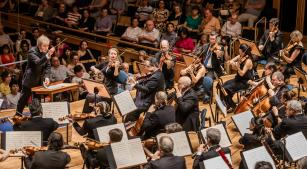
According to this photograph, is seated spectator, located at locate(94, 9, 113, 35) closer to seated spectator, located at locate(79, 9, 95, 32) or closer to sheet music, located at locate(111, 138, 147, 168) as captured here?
seated spectator, located at locate(79, 9, 95, 32)

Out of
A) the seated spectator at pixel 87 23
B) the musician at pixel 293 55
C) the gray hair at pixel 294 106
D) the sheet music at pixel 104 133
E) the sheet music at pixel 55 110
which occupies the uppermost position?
the seated spectator at pixel 87 23

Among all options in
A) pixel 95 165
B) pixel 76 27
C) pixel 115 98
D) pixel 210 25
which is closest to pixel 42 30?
pixel 76 27

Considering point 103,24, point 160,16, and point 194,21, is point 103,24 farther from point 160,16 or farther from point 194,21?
point 194,21

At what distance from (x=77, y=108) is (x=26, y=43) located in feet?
12.6

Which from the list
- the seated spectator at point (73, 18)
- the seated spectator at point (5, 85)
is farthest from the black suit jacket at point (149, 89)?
the seated spectator at point (73, 18)

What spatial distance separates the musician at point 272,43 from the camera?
38.3 feet

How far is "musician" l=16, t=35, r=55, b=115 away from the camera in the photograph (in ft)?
30.6

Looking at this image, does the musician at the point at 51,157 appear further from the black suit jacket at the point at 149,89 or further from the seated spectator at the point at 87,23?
the seated spectator at the point at 87,23

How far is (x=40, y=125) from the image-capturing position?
798 cm

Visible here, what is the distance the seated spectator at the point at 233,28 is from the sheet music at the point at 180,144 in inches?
231

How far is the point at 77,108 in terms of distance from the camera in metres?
10.6

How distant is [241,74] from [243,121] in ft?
6.39

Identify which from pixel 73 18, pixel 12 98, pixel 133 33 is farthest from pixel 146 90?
pixel 73 18

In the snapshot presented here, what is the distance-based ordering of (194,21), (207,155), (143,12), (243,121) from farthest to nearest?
(143,12)
(194,21)
(243,121)
(207,155)
